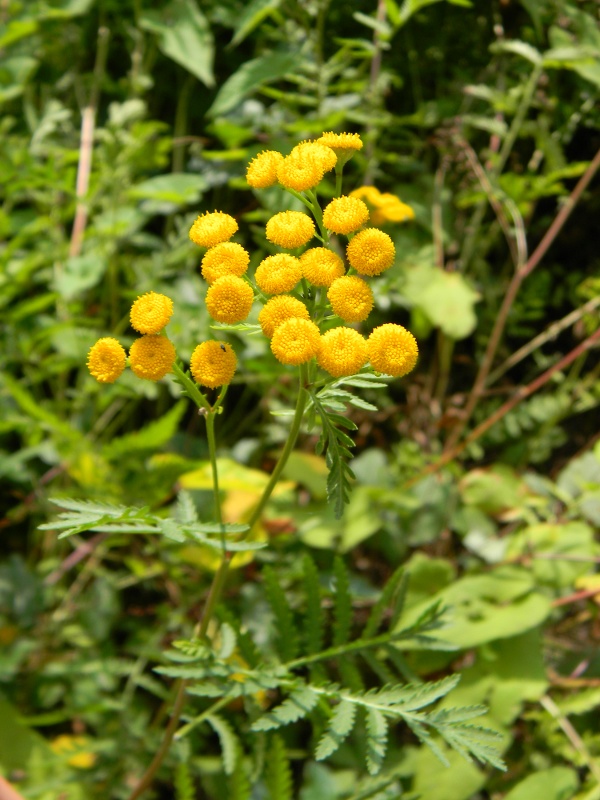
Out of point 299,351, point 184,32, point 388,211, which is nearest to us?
point 299,351

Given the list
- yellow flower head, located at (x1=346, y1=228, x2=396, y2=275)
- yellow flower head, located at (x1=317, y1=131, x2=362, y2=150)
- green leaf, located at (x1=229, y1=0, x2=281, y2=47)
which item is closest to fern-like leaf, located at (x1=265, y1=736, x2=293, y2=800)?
yellow flower head, located at (x1=346, y1=228, x2=396, y2=275)

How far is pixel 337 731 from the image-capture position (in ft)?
2.75

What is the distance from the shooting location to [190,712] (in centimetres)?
108

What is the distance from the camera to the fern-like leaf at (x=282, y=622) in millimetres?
1030

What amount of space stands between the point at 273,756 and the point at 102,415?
3.21 ft

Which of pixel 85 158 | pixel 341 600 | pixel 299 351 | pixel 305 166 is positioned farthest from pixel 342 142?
pixel 85 158

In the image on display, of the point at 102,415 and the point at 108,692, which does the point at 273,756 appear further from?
the point at 102,415

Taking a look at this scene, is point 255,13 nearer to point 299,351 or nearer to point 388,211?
point 388,211

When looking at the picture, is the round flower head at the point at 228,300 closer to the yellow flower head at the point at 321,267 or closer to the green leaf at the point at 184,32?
the yellow flower head at the point at 321,267

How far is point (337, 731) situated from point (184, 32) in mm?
1591

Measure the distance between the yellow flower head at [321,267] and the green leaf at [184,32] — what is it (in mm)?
1098

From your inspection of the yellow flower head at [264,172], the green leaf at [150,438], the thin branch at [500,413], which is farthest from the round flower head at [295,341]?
the thin branch at [500,413]

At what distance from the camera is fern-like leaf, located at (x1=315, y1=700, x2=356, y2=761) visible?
811 mm

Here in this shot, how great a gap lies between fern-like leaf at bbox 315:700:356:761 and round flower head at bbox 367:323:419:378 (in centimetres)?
40
